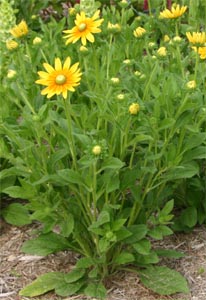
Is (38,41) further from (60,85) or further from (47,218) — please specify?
(47,218)

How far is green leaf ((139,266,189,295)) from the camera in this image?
8.16 ft

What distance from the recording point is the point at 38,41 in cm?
257

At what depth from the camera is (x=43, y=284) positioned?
2.56 metres

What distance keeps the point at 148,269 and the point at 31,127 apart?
29.2 inches

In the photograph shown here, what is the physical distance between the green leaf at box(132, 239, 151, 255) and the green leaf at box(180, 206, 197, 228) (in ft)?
1.26

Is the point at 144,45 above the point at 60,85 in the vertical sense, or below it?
below

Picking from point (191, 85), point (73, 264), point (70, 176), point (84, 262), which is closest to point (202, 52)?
point (191, 85)

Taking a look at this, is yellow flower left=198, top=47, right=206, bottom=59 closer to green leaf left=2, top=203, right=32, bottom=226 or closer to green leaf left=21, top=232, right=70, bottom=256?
green leaf left=21, top=232, right=70, bottom=256

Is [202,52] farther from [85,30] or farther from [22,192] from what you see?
[22,192]

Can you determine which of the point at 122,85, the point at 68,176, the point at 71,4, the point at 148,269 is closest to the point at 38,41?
the point at 122,85

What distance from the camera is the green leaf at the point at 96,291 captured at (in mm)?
2471

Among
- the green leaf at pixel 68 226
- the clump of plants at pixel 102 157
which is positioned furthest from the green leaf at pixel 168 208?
the green leaf at pixel 68 226

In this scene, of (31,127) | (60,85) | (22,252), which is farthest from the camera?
(22,252)

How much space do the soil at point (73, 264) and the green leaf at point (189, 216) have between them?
0.09 meters
